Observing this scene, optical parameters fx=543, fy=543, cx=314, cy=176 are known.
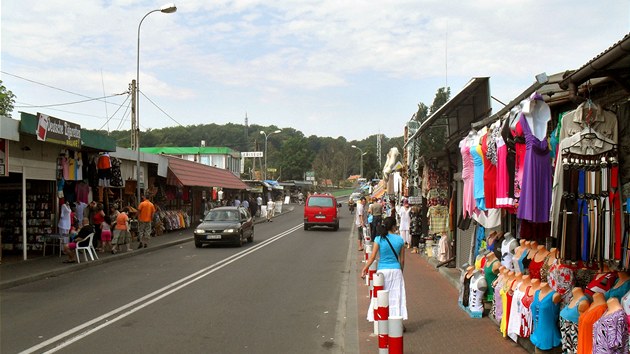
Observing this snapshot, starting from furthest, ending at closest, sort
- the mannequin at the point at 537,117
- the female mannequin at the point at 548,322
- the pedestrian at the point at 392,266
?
the pedestrian at the point at 392,266
the mannequin at the point at 537,117
the female mannequin at the point at 548,322

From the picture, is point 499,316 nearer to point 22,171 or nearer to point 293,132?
point 22,171

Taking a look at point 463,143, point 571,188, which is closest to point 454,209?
point 463,143

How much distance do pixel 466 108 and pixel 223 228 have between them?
1193 centimetres

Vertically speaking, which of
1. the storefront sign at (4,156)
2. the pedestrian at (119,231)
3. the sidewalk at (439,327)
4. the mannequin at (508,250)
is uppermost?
the storefront sign at (4,156)

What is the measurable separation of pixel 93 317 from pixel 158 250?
12302mm

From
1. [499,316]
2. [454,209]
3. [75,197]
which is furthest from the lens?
[75,197]

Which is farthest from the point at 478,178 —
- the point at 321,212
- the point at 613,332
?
the point at 321,212

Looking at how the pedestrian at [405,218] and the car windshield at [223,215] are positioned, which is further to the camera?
the car windshield at [223,215]

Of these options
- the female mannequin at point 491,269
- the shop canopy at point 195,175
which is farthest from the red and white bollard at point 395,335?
the shop canopy at point 195,175

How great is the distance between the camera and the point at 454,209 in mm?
12898

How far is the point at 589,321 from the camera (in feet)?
15.5

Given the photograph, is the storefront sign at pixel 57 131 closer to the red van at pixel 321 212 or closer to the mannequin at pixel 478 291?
the mannequin at pixel 478 291

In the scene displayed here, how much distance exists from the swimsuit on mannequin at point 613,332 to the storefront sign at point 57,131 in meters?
14.3

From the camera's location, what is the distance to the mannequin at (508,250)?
24.0ft
